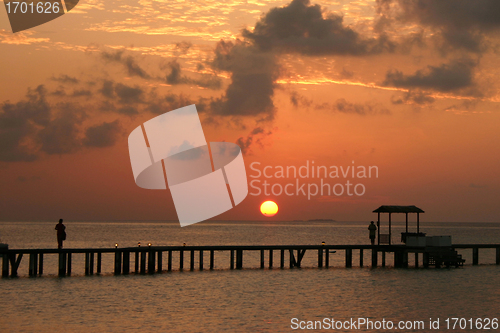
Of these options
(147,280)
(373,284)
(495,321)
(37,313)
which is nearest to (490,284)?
(373,284)

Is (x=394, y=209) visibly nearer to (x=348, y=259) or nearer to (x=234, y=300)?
(x=348, y=259)

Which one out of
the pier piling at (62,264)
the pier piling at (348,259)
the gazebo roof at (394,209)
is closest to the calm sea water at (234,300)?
the pier piling at (62,264)

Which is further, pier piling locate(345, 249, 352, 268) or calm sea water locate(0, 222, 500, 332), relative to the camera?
pier piling locate(345, 249, 352, 268)

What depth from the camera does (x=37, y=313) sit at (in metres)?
26.0

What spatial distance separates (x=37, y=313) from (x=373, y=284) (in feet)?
69.3

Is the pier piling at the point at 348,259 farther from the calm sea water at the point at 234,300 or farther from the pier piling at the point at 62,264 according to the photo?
the pier piling at the point at 62,264

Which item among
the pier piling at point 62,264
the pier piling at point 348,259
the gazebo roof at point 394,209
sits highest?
the gazebo roof at point 394,209

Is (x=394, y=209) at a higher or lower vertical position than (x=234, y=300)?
higher

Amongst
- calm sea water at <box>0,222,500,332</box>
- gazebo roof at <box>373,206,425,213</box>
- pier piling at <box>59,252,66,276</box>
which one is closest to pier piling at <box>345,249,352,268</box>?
calm sea water at <box>0,222,500,332</box>

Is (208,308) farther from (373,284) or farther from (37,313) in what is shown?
(373,284)

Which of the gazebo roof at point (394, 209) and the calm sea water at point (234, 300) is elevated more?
the gazebo roof at point (394, 209)

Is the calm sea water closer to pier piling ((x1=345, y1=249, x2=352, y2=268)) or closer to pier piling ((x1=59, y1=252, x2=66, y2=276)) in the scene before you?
pier piling ((x1=59, y1=252, x2=66, y2=276))

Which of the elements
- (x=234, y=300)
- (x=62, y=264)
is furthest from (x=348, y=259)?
(x=62, y=264)

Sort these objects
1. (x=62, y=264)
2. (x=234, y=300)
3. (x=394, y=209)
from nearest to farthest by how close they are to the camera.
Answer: (x=234, y=300), (x=62, y=264), (x=394, y=209)
